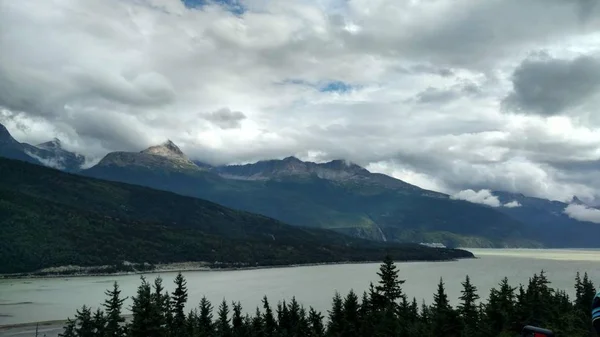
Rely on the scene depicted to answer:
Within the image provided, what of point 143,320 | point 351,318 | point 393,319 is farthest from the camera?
point 351,318

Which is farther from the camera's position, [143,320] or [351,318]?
[351,318]

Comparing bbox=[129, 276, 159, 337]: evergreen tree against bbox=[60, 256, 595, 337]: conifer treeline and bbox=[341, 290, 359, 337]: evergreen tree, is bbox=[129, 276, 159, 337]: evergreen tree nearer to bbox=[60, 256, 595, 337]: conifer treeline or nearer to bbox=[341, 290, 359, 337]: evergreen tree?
bbox=[60, 256, 595, 337]: conifer treeline

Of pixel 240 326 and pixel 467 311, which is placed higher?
pixel 467 311

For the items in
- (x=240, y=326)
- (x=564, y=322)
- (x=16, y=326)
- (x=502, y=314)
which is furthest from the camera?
(x=16, y=326)

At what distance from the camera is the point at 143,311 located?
52.8 meters

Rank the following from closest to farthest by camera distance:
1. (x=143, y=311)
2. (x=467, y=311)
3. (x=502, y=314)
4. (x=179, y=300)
A: (x=143, y=311), (x=502, y=314), (x=467, y=311), (x=179, y=300)

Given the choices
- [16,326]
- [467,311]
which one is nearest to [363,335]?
[467,311]

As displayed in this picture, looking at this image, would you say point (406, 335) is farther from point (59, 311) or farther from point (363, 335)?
point (59, 311)

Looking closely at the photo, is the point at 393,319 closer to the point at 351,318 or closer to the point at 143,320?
the point at 351,318

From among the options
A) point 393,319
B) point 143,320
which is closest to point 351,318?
point 393,319

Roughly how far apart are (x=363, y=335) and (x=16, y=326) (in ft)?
451

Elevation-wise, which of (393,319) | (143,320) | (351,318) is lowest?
(351,318)

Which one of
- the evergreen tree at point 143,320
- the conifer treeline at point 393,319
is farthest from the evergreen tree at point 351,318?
the evergreen tree at point 143,320

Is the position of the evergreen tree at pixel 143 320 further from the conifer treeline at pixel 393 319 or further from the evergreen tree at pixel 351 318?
the evergreen tree at pixel 351 318
